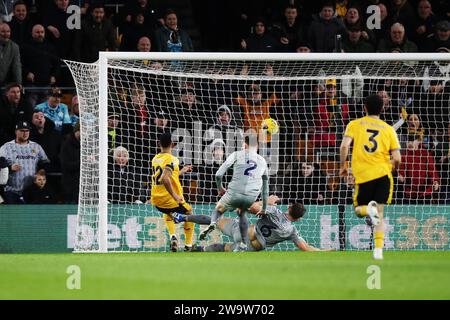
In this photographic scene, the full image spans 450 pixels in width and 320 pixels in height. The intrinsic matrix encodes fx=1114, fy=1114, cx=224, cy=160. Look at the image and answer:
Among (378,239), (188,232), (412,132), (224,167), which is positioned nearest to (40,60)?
(188,232)

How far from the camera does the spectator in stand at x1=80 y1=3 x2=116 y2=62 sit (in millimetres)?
19719

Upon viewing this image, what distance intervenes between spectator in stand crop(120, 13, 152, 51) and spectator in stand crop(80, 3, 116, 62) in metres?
0.21

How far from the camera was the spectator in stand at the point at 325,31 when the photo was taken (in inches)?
778

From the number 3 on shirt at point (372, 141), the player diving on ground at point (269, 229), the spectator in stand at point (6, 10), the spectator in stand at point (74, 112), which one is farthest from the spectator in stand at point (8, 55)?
the number 3 on shirt at point (372, 141)

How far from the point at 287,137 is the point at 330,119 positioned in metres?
1.08

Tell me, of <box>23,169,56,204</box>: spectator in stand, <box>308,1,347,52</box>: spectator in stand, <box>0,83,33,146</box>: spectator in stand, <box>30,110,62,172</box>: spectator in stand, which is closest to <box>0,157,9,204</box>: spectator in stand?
<box>23,169,56,204</box>: spectator in stand

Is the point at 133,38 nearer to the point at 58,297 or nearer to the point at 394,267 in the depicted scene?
the point at 394,267

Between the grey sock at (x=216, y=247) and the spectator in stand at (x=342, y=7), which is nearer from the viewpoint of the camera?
the grey sock at (x=216, y=247)

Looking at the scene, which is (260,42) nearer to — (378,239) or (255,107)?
(255,107)

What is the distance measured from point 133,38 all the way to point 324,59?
4.50 meters

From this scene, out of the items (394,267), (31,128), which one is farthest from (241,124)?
(394,267)

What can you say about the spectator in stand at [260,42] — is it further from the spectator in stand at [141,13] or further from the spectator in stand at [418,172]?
the spectator in stand at [418,172]

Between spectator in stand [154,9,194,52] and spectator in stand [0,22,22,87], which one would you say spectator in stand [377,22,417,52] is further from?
spectator in stand [0,22,22,87]

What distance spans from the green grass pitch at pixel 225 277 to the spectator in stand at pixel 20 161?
423 centimetres
